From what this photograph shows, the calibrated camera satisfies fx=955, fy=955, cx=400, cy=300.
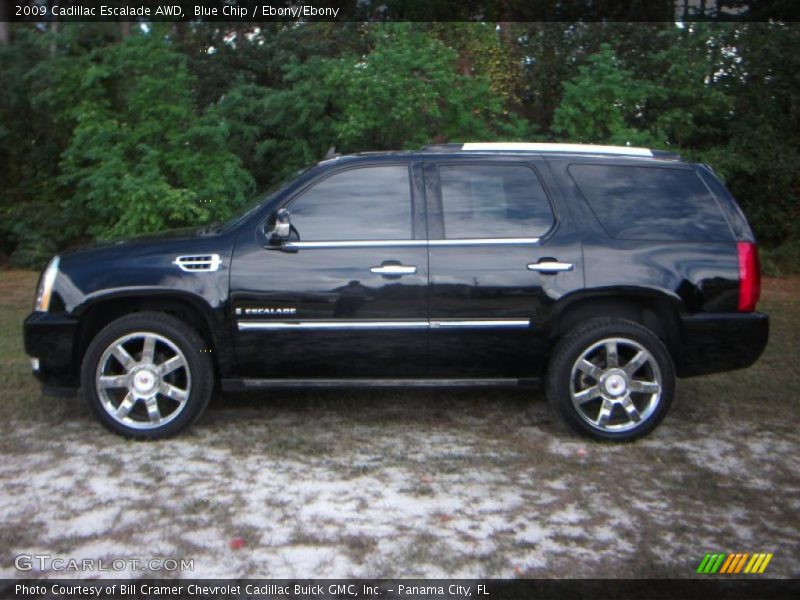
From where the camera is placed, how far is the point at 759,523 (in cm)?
457

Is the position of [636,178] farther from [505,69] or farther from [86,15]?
[86,15]

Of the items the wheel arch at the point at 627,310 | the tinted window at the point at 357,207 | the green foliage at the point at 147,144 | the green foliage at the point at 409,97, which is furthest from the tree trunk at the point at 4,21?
the wheel arch at the point at 627,310

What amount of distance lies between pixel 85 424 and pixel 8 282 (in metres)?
7.22

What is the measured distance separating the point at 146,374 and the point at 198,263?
73 centimetres

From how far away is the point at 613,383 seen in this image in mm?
5742

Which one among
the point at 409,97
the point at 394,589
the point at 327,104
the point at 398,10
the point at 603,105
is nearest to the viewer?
the point at 394,589

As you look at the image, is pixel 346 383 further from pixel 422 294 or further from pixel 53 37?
pixel 53 37

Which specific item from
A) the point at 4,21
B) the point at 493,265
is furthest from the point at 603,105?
the point at 4,21

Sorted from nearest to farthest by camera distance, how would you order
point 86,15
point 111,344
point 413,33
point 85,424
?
point 111,344 < point 85,424 < point 413,33 < point 86,15

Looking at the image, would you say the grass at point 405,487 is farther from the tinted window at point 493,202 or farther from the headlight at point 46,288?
the tinted window at point 493,202

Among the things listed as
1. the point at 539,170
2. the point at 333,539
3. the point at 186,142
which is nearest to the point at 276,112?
the point at 186,142

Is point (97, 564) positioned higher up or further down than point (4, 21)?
further down

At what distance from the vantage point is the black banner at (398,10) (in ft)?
40.3

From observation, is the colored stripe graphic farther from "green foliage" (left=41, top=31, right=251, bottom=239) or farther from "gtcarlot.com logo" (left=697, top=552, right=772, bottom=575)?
"green foliage" (left=41, top=31, right=251, bottom=239)
